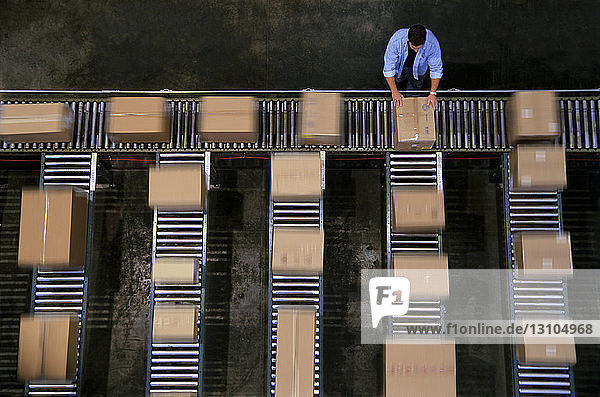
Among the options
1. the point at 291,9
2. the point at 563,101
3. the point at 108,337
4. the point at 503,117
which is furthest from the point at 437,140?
the point at 108,337

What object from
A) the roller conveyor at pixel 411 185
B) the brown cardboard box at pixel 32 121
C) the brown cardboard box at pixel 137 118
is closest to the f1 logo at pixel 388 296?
the roller conveyor at pixel 411 185

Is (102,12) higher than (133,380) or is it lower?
higher

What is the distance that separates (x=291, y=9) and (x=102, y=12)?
3369 mm

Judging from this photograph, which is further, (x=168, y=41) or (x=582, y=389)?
(x=168, y=41)

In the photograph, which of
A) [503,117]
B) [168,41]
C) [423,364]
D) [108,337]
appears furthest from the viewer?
[168,41]

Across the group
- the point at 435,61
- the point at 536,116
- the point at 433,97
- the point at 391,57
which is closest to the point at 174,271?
the point at 391,57

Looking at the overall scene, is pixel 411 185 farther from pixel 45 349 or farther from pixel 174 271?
pixel 45 349

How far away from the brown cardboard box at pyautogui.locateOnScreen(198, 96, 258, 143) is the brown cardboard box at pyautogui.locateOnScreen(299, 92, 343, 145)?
76 centimetres

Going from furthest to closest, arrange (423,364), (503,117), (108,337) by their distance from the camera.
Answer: (108,337) < (503,117) < (423,364)

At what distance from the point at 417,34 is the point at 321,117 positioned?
1749mm

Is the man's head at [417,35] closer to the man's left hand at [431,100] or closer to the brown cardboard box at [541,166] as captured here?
the man's left hand at [431,100]

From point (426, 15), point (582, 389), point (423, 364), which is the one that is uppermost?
point (426, 15)

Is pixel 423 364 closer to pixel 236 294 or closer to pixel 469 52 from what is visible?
pixel 236 294

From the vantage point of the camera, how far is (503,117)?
7.52 meters
